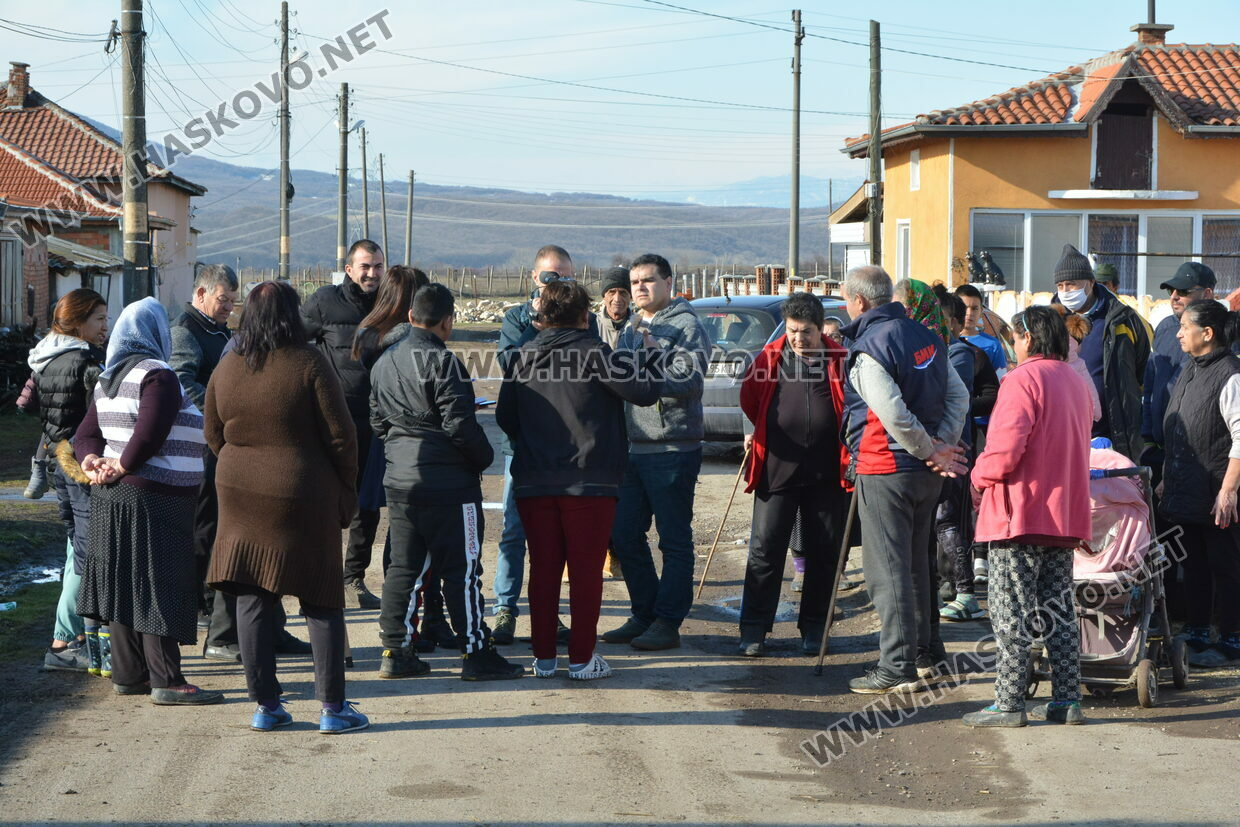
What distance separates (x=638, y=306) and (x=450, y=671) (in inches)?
89.0

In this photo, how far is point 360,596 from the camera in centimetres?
815

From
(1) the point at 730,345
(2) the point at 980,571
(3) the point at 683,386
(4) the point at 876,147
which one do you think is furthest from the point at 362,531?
(4) the point at 876,147

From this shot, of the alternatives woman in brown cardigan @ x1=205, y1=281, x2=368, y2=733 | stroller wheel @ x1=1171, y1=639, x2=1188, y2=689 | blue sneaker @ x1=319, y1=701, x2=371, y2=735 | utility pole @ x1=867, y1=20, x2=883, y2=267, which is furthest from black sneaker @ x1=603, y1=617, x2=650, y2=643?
utility pole @ x1=867, y1=20, x2=883, y2=267

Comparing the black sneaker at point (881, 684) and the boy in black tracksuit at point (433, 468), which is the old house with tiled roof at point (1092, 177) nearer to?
the black sneaker at point (881, 684)

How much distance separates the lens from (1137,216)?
26.5m

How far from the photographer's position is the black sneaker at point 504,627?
7301 mm

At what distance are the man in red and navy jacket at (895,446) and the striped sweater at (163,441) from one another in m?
3.18

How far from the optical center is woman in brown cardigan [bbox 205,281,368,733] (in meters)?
5.43

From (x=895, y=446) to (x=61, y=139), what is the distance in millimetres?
43951

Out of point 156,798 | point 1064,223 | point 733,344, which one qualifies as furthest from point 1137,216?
point 156,798

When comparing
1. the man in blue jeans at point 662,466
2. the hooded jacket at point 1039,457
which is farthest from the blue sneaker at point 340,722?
the hooded jacket at point 1039,457

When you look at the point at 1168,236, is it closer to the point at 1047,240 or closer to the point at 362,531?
the point at 1047,240

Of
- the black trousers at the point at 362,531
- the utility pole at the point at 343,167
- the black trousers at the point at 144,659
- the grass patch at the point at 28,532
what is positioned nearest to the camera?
the black trousers at the point at 144,659

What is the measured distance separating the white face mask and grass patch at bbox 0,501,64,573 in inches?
292
